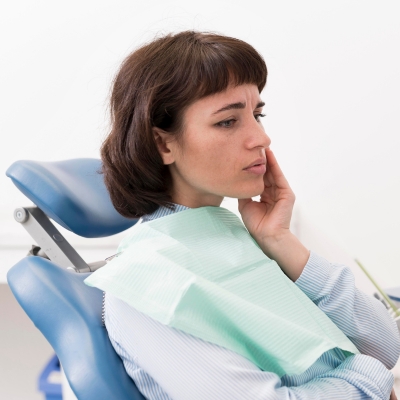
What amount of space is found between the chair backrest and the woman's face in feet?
0.97

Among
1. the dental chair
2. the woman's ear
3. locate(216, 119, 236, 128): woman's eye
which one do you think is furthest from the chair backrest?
locate(216, 119, 236, 128): woman's eye

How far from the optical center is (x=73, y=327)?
1.01 meters

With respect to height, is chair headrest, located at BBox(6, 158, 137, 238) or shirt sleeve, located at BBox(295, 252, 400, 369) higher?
chair headrest, located at BBox(6, 158, 137, 238)

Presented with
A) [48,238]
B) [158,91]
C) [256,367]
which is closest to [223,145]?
[158,91]

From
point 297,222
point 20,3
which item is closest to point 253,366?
point 297,222

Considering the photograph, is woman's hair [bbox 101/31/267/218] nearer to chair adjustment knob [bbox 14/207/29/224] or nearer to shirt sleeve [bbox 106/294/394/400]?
shirt sleeve [bbox 106/294/394/400]

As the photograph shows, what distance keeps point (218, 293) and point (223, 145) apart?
0.28 metres

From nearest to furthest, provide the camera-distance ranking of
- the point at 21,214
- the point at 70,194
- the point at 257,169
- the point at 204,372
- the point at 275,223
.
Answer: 1. the point at 204,372
2. the point at 257,169
3. the point at 275,223
4. the point at 70,194
5. the point at 21,214

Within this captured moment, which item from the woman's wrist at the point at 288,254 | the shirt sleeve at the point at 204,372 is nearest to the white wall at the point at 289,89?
the woman's wrist at the point at 288,254

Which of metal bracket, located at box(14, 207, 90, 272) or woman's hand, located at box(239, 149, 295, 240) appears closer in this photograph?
woman's hand, located at box(239, 149, 295, 240)

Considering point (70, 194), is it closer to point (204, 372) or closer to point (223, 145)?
point (223, 145)

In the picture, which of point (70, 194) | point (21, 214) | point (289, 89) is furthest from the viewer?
point (289, 89)

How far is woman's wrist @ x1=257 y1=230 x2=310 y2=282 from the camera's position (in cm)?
118

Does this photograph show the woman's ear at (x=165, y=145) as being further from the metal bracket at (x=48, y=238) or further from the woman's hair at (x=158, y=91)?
the metal bracket at (x=48, y=238)
